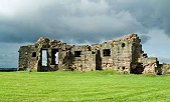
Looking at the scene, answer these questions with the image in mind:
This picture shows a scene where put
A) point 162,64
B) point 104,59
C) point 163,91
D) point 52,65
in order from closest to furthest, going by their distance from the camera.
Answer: point 163,91 → point 162,64 → point 104,59 → point 52,65

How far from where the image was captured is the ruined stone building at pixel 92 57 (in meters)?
51.7

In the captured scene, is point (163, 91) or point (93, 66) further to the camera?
point (93, 66)

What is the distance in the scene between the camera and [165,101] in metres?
21.2

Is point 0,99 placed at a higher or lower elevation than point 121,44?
lower

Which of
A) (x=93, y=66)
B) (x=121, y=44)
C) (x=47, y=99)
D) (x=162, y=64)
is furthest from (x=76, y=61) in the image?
(x=47, y=99)

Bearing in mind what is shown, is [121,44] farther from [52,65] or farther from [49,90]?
[49,90]

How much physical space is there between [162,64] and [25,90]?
27.5 m

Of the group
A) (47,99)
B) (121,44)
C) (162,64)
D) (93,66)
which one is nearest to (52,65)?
(93,66)

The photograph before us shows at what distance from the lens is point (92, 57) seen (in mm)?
55906

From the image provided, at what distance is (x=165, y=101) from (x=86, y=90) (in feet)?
21.0

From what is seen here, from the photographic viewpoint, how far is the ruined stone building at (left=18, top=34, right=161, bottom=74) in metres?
51.7

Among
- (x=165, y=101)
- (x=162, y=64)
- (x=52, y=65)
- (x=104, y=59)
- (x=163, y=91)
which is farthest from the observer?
(x=52, y=65)

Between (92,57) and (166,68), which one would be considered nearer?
(166,68)

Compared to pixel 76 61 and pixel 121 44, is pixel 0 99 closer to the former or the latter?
pixel 121 44
